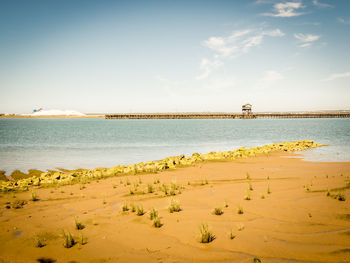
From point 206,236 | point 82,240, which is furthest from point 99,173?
point 206,236

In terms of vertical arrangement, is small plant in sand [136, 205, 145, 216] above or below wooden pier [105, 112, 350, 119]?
below

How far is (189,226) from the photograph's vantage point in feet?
16.9

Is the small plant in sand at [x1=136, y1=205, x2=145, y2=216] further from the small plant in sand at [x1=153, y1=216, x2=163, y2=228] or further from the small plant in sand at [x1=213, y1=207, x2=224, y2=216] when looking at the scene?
the small plant in sand at [x1=213, y1=207, x2=224, y2=216]

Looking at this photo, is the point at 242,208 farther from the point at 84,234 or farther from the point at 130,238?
the point at 84,234

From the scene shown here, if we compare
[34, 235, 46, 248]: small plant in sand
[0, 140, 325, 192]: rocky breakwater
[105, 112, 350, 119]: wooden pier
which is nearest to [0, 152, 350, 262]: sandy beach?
[34, 235, 46, 248]: small plant in sand

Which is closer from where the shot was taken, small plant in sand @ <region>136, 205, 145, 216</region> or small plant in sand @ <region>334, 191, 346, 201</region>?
small plant in sand @ <region>136, 205, 145, 216</region>

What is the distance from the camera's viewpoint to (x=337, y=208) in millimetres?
5555

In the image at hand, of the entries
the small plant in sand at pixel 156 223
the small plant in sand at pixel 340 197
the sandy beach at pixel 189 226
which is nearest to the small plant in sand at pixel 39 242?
the sandy beach at pixel 189 226

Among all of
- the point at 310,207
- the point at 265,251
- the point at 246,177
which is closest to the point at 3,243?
the point at 265,251

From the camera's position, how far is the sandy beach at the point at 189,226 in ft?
13.2

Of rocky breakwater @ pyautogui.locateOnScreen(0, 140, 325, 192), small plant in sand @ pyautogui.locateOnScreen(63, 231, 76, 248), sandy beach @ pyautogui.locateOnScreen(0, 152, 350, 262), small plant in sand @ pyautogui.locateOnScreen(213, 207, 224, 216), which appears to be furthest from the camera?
rocky breakwater @ pyautogui.locateOnScreen(0, 140, 325, 192)

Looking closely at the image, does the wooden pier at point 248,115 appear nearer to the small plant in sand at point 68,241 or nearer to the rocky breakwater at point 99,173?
the rocky breakwater at point 99,173

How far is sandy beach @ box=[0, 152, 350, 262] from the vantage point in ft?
13.2

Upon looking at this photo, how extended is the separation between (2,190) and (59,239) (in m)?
6.57
